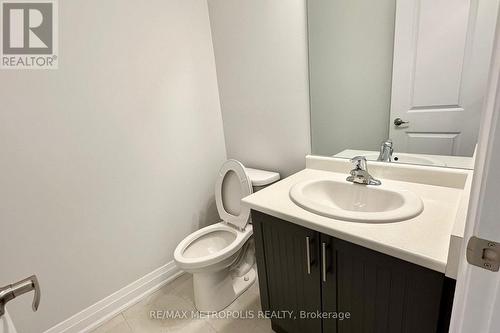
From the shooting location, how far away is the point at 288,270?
115 centimetres

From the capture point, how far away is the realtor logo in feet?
3.87

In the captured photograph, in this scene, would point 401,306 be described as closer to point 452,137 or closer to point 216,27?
point 452,137

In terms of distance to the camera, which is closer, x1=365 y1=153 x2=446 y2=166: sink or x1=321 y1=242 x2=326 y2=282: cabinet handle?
x1=321 y1=242 x2=326 y2=282: cabinet handle

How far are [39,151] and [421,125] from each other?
1.89 m

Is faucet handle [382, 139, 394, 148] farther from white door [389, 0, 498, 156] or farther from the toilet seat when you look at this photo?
the toilet seat

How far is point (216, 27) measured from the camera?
1.84 meters

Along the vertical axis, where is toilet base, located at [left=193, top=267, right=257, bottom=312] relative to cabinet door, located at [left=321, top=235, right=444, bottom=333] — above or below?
below

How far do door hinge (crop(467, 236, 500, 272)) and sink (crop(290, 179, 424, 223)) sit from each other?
476 millimetres

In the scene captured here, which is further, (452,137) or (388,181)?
(388,181)

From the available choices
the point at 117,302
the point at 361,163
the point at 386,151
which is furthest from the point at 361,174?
the point at 117,302

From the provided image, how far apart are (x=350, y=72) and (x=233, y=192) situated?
3.42 ft

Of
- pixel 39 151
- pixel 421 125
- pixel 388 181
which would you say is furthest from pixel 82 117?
pixel 421 125

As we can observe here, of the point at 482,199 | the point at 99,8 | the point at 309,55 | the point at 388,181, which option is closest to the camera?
the point at 482,199

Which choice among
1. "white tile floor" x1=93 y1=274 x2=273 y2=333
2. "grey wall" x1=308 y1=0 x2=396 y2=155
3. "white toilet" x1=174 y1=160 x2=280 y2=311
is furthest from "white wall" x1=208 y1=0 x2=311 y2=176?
"white tile floor" x1=93 y1=274 x2=273 y2=333
